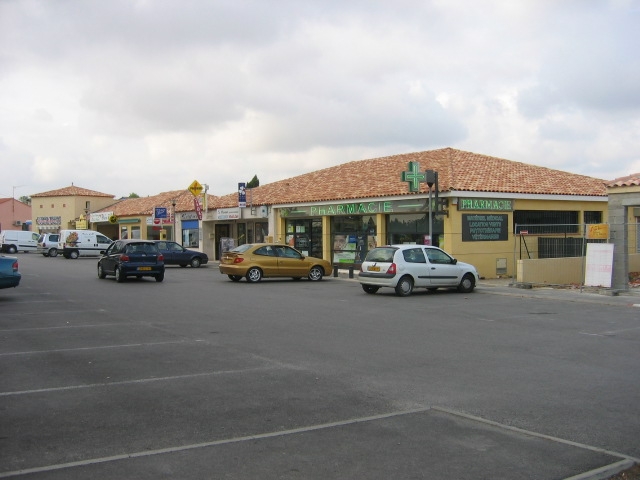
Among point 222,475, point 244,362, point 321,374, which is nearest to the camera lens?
point 222,475

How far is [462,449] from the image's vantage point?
17.9 ft

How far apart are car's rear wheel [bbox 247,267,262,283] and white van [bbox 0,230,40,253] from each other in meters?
39.7

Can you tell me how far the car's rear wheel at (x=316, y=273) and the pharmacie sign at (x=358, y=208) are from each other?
4.58m

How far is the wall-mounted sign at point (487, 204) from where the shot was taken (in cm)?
2597

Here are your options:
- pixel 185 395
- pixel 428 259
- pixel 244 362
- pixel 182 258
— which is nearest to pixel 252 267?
pixel 428 259

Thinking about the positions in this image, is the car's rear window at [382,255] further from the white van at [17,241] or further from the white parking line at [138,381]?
the white van at [17,241]

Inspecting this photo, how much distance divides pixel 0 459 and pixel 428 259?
649 inches

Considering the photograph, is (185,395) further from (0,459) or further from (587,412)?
(587,412)

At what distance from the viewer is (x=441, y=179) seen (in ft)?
88.9

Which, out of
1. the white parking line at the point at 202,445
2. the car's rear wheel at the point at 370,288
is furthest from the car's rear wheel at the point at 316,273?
the white parking line at the point at 202,445

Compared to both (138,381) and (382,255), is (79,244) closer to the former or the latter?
(382,255)

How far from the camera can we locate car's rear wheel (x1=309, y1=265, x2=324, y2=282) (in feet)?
85.7

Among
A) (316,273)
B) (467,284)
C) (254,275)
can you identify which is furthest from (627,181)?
(254,275)

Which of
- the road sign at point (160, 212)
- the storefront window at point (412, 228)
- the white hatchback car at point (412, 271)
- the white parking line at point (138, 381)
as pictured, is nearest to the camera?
the white parking line at point (138, 381)
